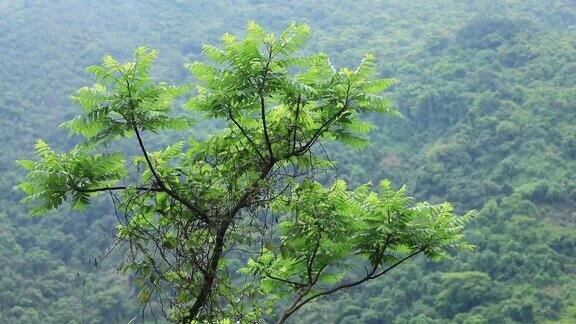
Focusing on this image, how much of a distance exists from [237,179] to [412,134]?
37.6 meters

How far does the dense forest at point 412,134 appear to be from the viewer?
28266 millimetres

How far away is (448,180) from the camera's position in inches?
1393

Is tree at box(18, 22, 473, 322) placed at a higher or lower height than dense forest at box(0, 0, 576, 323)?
lower

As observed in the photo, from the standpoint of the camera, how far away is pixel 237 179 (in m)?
3.85

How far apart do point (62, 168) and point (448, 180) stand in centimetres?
3283

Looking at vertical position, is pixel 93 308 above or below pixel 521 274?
above

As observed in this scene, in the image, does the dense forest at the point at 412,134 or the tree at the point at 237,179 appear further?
the dense forest at the point at 412,134

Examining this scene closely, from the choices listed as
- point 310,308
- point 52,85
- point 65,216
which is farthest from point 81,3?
point 310,308

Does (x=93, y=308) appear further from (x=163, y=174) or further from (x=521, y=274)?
(x=163, y=174)

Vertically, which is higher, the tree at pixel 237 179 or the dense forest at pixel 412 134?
the dense forest at pixel 412 134

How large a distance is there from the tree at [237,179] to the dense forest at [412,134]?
1447cm

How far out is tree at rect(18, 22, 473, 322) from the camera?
3412 mm

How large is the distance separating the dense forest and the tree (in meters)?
14.5

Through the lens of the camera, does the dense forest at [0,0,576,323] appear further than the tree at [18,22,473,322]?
Yes
